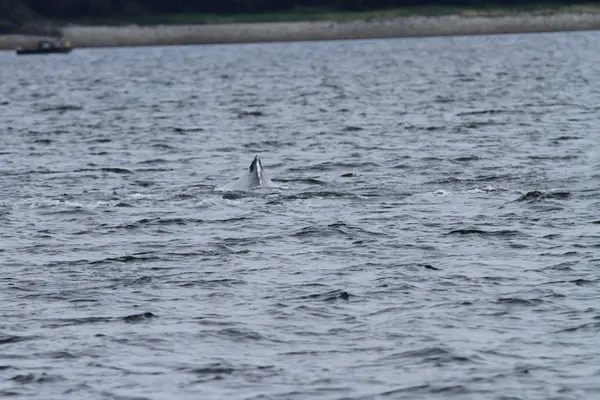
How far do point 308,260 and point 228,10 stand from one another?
541ft

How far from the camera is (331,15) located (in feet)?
589

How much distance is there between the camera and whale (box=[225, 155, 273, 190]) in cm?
3178

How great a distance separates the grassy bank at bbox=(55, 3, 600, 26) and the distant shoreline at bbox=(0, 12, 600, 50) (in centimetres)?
56

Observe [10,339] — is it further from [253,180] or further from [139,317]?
[253,180]

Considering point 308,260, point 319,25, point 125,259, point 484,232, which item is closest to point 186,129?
point 484,232

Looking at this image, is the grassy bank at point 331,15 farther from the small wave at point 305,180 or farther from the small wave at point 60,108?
the small wave at point 305,180

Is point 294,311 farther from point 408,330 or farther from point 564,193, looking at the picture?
point 564,193

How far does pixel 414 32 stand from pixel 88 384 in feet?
566

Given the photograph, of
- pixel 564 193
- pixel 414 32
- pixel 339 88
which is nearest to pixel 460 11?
pixel 414 32

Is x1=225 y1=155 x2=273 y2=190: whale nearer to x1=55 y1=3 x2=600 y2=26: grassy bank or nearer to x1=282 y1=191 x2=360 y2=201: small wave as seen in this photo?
x1=282 y1=191 x2=360 y2=201: small wave

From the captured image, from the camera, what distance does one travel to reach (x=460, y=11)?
179875 millimetres

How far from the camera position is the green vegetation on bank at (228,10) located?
7121 inches

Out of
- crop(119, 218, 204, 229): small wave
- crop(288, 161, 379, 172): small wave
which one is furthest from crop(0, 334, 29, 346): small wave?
crop(288, 161, 379, 172): small wave

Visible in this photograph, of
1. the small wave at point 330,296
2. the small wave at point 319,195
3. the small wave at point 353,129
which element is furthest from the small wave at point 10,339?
the small wave at point 353,129
